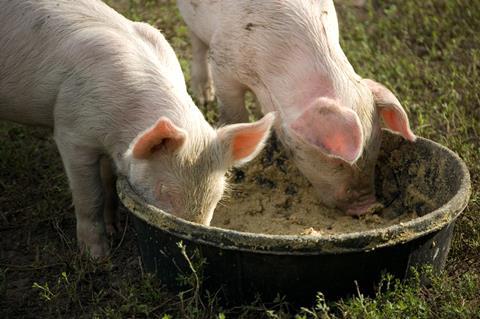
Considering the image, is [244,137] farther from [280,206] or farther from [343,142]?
[280,206]

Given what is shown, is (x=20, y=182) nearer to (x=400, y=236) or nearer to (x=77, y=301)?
(x=77, y=301)

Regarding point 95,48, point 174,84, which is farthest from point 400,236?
point 95,48

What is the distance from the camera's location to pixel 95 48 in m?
3.99

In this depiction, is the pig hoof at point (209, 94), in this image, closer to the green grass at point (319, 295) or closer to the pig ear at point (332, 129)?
the green grass at point (319, 295)

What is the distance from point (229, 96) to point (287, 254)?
67.1 inches

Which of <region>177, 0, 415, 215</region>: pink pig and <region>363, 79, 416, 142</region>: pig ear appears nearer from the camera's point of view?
<region>177, 0, 415, 215</region>: pink pig

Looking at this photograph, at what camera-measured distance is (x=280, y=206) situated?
4.47 m

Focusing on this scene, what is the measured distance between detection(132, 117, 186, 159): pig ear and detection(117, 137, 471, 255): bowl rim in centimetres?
23

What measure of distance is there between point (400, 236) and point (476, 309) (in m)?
0.50

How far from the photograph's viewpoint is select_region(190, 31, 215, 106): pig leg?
5.99 m

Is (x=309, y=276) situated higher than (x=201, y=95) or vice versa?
(x=309, y=276)

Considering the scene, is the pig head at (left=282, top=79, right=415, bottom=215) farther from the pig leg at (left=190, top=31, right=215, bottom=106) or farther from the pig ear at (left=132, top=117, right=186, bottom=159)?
the pig leg at (left=190, top=31, right=215, bottom=106)

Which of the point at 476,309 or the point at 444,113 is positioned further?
the point at 444,113

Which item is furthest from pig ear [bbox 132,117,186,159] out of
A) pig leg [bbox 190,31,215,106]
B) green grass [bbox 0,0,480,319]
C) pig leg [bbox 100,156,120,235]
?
pig leg [bbox 190,31,215,106]
